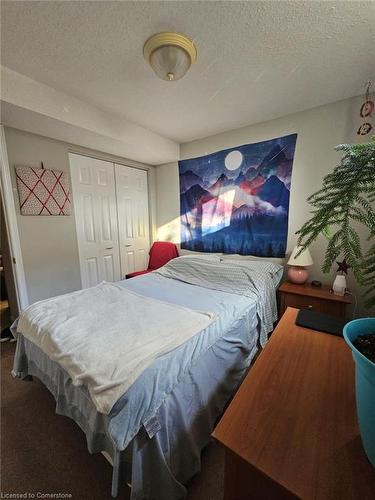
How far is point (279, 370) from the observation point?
86cm

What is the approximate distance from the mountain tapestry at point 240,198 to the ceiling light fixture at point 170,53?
1.34m

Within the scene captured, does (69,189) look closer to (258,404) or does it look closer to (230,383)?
(230,383)

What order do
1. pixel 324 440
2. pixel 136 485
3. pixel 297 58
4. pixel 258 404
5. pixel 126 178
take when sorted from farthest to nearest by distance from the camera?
pixel 126 178 < pixel 297 58 < pixel 136 485 < pixel 258 404 < pixel 324 440

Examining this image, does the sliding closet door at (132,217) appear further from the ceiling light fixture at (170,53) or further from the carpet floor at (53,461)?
the carpet floor at (53,461)

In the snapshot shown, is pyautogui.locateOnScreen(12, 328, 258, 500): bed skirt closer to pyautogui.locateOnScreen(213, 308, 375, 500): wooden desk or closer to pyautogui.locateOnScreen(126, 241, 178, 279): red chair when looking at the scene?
pyautogui.locateOnScreen(213, 308, 375, 500): wooden desk

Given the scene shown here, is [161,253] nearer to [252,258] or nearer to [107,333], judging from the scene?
[252,258]

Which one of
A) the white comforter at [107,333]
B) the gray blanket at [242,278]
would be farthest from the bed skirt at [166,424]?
the gray blanket at [242,278]

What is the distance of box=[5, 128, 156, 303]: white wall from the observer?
86.4 inches

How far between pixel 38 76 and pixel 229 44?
1.48 m

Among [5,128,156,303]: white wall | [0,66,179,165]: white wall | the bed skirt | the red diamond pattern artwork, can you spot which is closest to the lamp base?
the bed skirt

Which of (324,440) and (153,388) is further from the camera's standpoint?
(153,388)

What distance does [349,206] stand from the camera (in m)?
0.51

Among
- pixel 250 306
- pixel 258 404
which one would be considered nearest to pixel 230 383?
pixel 250 306

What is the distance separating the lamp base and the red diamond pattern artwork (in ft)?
8.78
